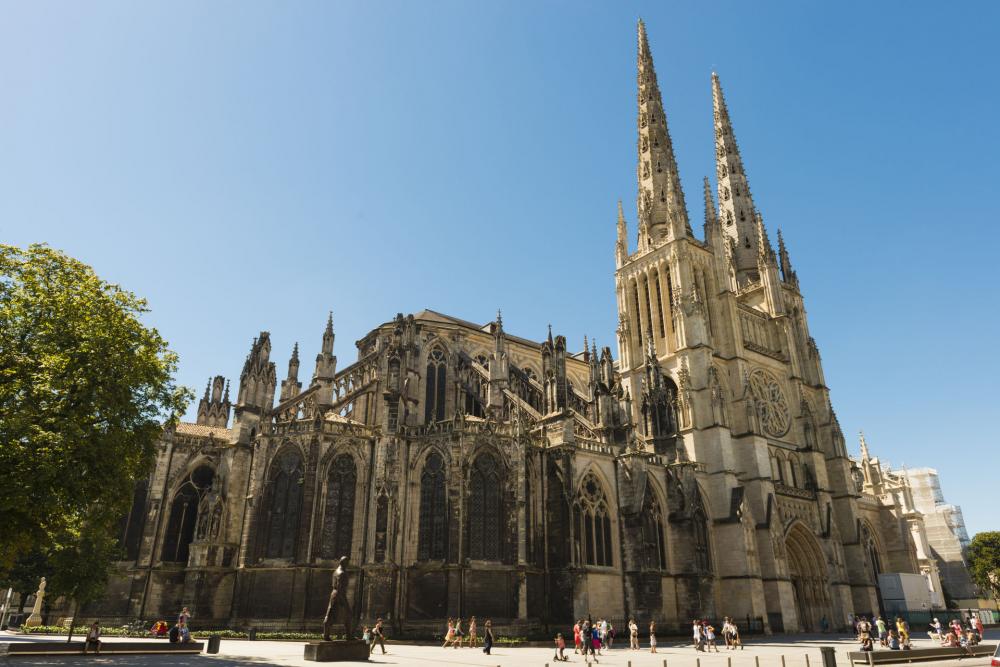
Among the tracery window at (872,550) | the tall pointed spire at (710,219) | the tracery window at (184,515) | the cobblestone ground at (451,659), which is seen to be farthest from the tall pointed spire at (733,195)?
the tracery window at (184,515)

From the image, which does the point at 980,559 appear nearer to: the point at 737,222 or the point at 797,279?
the point at 797,279

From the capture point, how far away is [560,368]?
31266mm

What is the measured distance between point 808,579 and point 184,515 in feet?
112

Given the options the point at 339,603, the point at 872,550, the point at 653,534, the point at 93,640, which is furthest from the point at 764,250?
the point at 93,640

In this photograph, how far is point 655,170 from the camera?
161ft

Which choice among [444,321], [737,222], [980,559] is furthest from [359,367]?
[980,559]

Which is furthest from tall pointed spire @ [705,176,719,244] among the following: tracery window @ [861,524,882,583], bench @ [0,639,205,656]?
bench @ [0,639,205,656]

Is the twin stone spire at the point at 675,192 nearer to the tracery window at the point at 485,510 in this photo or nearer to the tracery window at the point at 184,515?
the tracery window at the point at 485,510

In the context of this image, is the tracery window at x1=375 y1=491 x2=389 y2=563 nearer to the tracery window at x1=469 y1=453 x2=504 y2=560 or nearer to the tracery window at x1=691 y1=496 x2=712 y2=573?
the tracery window at x1=469 y1=453 x2=504 y2=560

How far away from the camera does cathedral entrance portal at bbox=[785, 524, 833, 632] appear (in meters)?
37.5

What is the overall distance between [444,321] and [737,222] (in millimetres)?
28563

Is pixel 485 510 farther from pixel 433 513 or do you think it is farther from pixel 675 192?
pixel 675 192

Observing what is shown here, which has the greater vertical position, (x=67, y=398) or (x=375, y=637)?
(x=67, y=398)

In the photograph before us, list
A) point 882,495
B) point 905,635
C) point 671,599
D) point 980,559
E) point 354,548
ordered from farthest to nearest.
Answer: point 980,559, point 882,495, point 671,599, point 354,548, point 905,635
